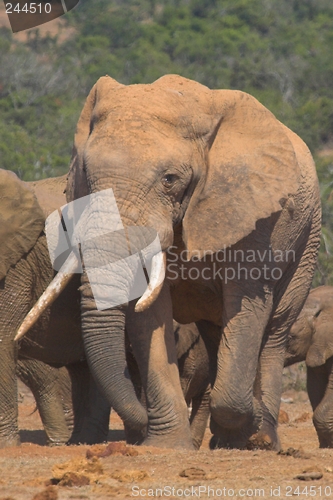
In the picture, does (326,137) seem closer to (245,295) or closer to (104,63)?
(104,63)

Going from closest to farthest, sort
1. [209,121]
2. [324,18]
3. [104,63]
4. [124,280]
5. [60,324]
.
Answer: [124,280] < [209,121] < [60,324] < [104,63] < [324,18]

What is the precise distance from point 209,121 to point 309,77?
21.7 metres

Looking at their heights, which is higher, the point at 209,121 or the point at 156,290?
the point at 209,121

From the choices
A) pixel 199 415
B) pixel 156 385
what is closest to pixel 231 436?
pixel 156 385

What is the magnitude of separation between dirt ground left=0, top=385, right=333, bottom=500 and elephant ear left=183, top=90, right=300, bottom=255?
113cm

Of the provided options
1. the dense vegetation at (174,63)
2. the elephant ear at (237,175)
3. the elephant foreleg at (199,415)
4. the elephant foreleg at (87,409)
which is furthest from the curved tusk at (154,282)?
the dense vegetation at (174,63)

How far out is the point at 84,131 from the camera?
602 centimetres

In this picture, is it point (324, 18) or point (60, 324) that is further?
point (324, 18)

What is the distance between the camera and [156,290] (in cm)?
529

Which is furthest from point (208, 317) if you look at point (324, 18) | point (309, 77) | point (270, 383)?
point (324, 18)

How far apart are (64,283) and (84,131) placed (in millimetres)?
955

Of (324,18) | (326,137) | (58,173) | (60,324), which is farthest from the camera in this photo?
(324,18)

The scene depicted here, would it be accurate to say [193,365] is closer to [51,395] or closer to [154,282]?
[51,395]

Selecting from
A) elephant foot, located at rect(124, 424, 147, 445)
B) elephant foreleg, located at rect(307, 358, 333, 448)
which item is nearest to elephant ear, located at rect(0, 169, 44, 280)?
elephant foot, located at rect(124, 424, 147, 445)
